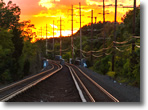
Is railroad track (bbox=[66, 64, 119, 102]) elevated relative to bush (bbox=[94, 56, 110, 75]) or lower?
elevated

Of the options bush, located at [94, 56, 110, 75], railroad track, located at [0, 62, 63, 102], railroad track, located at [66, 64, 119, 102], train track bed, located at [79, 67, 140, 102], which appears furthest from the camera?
bush, located at [94, 56, 110, 75]

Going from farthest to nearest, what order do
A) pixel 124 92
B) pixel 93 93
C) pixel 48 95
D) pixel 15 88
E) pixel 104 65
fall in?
1. pixel 104 65
2. pixel 15 88
3. pixel 124 92
4. pixel 93 93
5. pixel 48 95

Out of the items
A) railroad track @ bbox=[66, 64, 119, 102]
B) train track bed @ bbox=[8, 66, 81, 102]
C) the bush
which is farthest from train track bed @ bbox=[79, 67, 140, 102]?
the bush

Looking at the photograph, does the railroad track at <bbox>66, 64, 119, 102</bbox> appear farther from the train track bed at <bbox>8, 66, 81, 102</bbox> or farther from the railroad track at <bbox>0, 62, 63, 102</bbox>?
the railroad track at <bbox>0, 62, 63, 102</bbox>

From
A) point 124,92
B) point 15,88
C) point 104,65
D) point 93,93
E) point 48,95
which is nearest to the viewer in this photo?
point 48,95

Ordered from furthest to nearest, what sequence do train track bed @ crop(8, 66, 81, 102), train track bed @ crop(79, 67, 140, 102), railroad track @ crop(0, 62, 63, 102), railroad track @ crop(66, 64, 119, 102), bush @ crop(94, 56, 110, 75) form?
1. bush @ crop(94, 56, 110, 75)
2. train track bed @ crop(79, 67, 140, 102)
3. railroad track @ crop(0, 62, 63, 102)
4. railroad track @ crop(66, 64, 119, 102)
5. train track bed @ crop(8, 66, 81, 102)

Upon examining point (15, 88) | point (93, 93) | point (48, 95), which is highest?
point (48, 95)

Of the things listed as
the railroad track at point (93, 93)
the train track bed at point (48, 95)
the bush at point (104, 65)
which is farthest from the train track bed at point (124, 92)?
the bush at point (104, 65)

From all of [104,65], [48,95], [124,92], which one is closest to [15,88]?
[48,95]

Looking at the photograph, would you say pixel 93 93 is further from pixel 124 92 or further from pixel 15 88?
pixel 15 88

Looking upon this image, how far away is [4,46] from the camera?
50.7 metres

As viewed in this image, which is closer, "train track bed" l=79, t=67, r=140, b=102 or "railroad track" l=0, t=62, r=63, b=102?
"railroad track" l=0, t=62, r=63, b=102

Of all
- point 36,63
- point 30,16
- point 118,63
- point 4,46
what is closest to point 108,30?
point 36,63

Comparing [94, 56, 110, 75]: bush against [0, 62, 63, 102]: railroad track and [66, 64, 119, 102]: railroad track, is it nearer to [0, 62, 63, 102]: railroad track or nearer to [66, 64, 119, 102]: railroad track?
[0, 62, 63, 102]: railroad track
